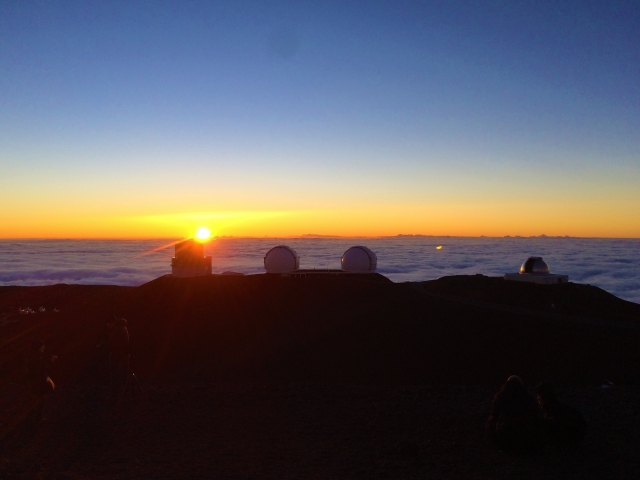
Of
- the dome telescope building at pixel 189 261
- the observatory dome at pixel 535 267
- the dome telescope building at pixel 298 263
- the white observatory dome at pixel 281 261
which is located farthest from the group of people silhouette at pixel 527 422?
the observatory dome at pixel 535 267

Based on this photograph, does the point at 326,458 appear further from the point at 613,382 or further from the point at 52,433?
the point at 613,382

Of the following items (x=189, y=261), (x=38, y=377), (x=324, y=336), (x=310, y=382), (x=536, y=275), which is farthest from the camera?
(x=536, y=275)

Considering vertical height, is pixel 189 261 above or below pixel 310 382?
above

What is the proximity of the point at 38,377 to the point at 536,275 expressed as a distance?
71.7 feet

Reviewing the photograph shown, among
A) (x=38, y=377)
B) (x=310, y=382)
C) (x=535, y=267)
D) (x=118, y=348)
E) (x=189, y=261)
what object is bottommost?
(x=310, y=382)

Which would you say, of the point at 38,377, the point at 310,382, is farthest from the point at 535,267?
the point at 38,377

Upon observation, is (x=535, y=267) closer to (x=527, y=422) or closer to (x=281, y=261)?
(x=281, y=261)

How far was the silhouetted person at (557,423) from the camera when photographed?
6.94 m

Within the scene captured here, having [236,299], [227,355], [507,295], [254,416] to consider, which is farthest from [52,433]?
[507,295]

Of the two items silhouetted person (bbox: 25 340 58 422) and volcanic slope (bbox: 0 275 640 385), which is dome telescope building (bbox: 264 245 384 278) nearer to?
volcanic slope (bbox: 0 275 640 385)

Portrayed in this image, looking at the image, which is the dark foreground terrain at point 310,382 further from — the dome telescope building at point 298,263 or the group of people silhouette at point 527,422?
the dome telescope building at point 298,263

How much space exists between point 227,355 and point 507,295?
14.4m

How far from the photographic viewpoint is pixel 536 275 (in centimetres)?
2420

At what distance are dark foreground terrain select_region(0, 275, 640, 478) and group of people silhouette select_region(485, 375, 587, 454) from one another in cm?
20
